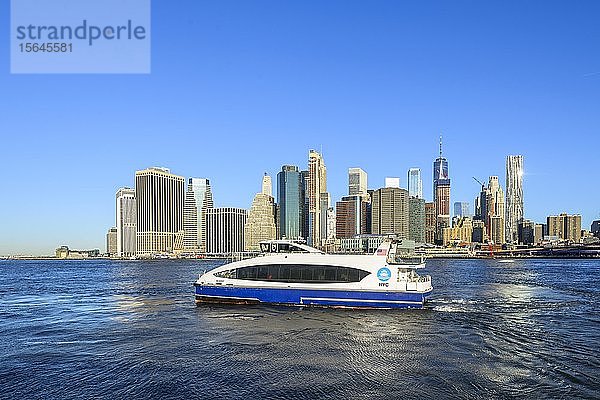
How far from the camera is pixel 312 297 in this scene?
42.2 metres

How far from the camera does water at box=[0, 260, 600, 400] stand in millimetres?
21922

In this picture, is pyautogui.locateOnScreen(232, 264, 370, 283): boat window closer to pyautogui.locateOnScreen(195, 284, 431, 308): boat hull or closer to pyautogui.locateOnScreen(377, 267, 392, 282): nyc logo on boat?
pyautogui.locateOnScreen(195, 284, 431, 308): boat hull

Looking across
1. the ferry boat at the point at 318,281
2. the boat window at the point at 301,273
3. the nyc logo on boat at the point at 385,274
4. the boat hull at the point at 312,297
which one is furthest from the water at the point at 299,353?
the boat window at the point at 301,273

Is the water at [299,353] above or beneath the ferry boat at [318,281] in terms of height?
beneath

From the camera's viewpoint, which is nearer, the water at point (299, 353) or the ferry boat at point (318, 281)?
the water at point (299, 353)

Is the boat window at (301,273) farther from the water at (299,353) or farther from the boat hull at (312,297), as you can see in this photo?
the water at (299,353)

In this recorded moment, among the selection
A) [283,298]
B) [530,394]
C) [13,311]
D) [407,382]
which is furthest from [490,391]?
[13,311]

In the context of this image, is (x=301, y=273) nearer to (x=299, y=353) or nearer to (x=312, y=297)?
(x=312, y=297)

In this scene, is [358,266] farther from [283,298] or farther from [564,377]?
[564,377]

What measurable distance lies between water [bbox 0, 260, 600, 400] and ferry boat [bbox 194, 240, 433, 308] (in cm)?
103

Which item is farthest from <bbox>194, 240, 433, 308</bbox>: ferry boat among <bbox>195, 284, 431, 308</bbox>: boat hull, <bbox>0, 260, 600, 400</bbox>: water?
<bbox>0, 260, 600, 400</bbox>: water

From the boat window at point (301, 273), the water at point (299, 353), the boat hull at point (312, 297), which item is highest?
the boat window at point (301, 273)

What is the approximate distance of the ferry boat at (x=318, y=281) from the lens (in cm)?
4091

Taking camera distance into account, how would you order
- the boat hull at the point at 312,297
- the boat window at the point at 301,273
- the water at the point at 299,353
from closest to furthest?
1. the water at the point at 299,353
2. the boat hull at the point at 312,297
3. the boat window at the point at 301,273
